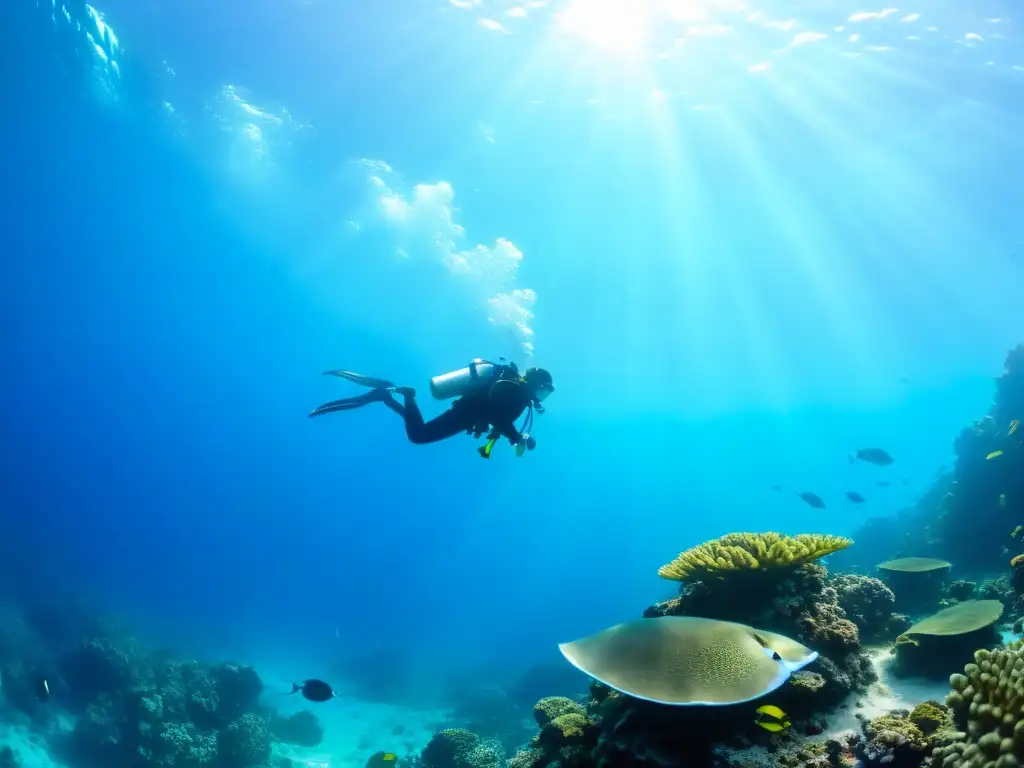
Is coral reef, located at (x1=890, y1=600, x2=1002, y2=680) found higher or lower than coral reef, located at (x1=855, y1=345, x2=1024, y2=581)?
lower

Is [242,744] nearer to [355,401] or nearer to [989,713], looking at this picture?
[355,401]

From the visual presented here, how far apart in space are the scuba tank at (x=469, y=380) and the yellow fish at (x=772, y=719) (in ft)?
21.4

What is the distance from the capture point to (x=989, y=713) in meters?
3.18

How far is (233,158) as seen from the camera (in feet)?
127

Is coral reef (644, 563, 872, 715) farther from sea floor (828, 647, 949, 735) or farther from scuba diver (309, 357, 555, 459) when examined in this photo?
scuba diver (309, 357, 555, 459)

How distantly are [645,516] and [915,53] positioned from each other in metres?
142

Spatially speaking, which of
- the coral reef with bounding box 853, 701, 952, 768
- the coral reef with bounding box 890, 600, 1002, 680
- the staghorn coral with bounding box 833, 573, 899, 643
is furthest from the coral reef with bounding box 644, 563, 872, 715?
Answer: the staghorn coral with bounding box 833, 573, 899, 643

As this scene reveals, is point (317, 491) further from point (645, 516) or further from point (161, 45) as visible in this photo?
point (161, 45)

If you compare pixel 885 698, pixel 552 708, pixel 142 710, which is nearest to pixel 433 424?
pixel 552 708

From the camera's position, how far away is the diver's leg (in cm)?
938

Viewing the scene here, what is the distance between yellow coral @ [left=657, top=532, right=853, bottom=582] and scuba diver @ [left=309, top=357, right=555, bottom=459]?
337cm

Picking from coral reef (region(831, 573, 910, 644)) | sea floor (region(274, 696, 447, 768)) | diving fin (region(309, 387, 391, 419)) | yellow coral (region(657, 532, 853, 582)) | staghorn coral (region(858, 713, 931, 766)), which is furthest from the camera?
sea floor (region(274, 696, 447, 768))

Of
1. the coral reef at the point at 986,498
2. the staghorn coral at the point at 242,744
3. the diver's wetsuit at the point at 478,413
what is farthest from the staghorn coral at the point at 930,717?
the staghorn coral at the point at 242,744

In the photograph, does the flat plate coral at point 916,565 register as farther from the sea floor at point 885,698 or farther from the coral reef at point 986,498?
the coral reef at point 986,498
